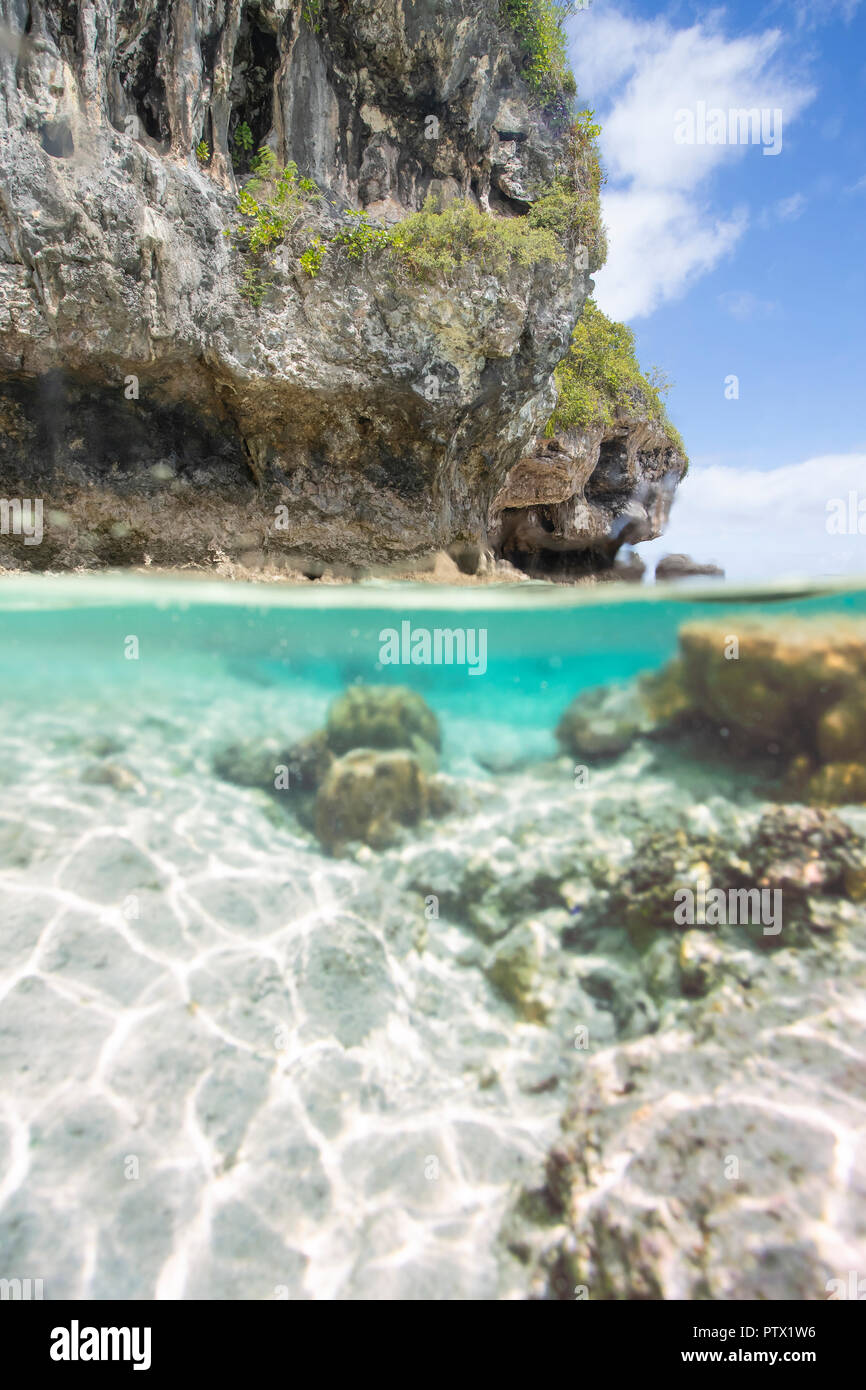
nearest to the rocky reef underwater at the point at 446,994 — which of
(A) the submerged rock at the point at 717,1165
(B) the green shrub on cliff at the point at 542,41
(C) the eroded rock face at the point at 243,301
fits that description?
(A) the submerged rock at the point at 717,1165

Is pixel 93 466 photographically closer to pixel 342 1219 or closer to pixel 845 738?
pixel 342 1219

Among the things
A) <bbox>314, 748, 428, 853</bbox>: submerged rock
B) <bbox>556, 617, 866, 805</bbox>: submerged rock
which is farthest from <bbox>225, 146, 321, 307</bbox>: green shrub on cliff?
<bbox>556, 617, 866, 805</bbox>: submerged rock

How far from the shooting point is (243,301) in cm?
1038

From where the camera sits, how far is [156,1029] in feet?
16.4

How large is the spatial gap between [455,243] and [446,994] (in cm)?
1254

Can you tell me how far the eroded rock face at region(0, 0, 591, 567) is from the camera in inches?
361

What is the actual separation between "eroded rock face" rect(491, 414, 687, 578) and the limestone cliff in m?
2.28

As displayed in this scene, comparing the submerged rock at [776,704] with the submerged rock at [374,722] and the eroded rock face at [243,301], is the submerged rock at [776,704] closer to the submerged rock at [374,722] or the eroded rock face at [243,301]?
the submerged rock at [374,722]

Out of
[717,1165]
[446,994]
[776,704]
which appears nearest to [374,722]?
[446,994]

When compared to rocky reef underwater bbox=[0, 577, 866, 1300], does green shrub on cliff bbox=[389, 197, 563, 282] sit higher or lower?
higher

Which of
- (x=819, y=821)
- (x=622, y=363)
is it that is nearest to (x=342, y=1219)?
(x=819, y=821)

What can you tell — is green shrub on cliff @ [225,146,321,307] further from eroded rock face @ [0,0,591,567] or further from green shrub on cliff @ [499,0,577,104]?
green shrub on cliff @ [499,0,577,104]

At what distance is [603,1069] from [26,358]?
13.0 meters

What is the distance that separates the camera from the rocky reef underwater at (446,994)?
3703mm
